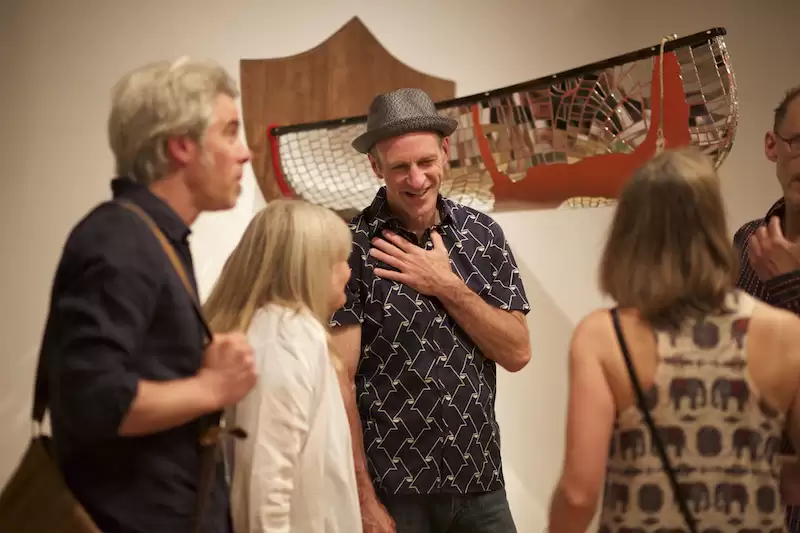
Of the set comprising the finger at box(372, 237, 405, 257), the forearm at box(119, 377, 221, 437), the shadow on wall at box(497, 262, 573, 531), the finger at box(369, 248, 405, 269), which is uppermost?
the finger at box(372, 237, 405, 257)

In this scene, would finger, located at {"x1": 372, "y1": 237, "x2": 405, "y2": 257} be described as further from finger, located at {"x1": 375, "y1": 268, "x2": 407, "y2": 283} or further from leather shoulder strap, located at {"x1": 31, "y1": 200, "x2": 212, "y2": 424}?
leather shoulder strap, located at {"x1": 31, "y1": 200, "x2": 212, "y2": 424}

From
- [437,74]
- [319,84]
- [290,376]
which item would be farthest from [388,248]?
[437,74]

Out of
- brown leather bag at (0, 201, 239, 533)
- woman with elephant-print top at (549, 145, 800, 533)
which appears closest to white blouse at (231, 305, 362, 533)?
brown leather bag at (0, 201, 239, 533)

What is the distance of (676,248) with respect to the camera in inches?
49.3

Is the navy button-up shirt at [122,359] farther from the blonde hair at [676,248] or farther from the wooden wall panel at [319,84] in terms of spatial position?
the wooden wall panel at [319,84]

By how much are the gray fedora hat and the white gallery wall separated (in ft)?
3.32

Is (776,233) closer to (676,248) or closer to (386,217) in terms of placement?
(676,248)

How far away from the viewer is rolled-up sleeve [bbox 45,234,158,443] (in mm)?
1079

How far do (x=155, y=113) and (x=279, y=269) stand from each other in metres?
0.41

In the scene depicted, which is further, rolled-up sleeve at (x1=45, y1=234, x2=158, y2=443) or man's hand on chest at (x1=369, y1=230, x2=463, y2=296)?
man's hand on chest at (x1=369, y1=230, x2=463, y2=296)

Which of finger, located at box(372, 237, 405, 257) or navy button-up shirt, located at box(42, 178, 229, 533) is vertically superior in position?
finger, located at box(372, 237, 405, 257)

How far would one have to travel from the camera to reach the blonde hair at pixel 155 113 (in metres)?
1.21

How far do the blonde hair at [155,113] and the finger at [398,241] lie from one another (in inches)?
29.7

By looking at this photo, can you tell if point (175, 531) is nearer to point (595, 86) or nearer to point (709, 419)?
point (709, 419)
